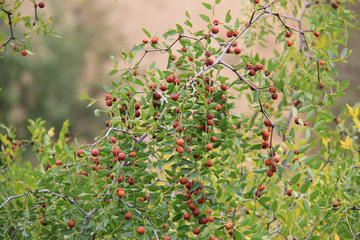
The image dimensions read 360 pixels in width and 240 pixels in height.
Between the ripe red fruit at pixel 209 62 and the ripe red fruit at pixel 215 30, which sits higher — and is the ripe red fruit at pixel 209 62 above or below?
below

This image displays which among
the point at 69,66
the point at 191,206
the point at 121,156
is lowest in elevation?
the point at 191,206

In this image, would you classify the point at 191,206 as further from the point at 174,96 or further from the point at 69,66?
the point at 69,66

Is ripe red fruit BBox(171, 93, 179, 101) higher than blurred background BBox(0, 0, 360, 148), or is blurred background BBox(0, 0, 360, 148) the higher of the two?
blurred background BBox(0, 0, 360, 148)

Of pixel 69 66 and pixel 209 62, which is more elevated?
pixel 69 66

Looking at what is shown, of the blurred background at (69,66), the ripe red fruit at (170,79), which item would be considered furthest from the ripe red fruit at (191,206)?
the blurred background at (69,66)

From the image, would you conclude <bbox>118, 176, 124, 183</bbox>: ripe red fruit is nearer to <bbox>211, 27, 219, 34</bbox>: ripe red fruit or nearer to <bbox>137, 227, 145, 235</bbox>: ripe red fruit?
<bbox>137, 227, 145, 235</bbox>: ripe red fruit

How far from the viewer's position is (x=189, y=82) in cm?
49

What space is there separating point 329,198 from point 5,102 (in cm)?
350

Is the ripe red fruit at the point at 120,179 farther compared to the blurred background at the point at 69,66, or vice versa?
the blurred background at the point at 69,66

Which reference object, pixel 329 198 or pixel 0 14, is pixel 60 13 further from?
pixel 329 198

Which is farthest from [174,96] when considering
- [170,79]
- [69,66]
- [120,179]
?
[69,66]

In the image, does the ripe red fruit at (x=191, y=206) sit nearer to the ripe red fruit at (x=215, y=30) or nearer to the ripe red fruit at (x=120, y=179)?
the ripe red fruit at (x=120, y=179)

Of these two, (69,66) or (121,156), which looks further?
(69,66)

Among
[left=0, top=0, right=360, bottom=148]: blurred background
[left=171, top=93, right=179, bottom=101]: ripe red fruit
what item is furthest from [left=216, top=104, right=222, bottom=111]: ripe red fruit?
[left=0, top=0, right=360, bottom=148]: blurred background
